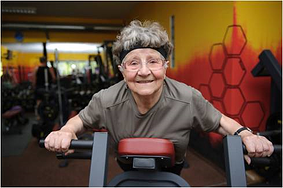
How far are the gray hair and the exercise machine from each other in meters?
0.35

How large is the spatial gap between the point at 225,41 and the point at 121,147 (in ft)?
5.93

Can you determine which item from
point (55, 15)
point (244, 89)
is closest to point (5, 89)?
point (55, 15)

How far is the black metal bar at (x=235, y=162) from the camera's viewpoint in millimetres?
718

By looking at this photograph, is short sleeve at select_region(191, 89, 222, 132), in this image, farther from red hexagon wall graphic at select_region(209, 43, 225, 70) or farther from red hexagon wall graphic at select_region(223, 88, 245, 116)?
red hexagon wall graphic at select_region(209, 43, 225, 70)

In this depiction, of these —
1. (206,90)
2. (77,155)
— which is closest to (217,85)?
(206,90)

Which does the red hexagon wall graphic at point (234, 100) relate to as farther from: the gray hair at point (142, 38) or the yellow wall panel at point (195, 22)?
the gray hair at point (142, 38)

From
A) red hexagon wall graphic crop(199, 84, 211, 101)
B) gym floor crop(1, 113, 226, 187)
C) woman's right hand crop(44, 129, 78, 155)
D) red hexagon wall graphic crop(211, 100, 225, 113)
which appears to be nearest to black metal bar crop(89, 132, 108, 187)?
woman's right hand crop(44, 129, 78, 155)

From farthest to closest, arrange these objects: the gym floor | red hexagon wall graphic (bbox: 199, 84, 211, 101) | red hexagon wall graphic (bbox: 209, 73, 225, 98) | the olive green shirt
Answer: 1. red hexagon wall graphic (bbox: 199, 84, 211, 101)
2. red hexagon wall graphic (bbox: 209, 73, 225, 98)
3. the gym floor
4. the olive green shirt

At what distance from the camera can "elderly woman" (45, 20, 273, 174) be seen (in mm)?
873

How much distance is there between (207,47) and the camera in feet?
8.22

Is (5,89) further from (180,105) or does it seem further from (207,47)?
(180,105)

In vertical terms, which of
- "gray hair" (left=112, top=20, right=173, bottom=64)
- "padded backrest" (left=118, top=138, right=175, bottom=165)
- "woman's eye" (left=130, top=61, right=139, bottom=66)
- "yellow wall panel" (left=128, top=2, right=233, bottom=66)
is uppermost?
"yellow wall panel" (left=128, top=2, right=233, bottom=66)

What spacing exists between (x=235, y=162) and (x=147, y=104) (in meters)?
0.40

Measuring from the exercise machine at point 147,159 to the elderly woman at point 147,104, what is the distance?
0.38 ft
